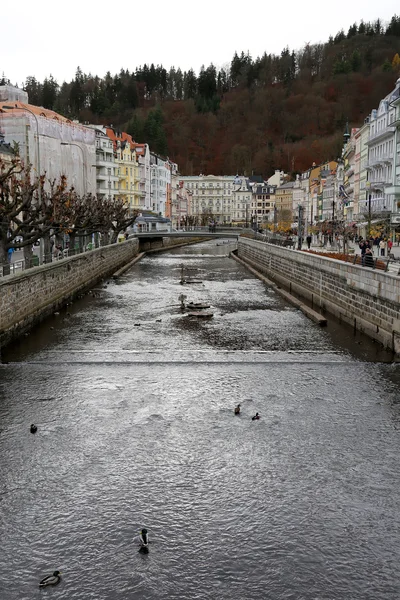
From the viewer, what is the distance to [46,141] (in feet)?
163

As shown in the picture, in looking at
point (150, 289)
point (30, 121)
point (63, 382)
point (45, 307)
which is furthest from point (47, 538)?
point (30, 121)

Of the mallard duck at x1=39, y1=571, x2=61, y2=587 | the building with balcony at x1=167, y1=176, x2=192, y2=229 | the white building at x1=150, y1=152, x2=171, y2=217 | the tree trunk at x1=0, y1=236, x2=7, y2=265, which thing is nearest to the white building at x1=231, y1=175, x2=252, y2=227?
the building with balcony at x1=167, y1=176, x2=192, y2=229

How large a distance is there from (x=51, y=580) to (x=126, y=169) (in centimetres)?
9589

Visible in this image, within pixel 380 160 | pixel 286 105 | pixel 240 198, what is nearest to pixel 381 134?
pixel 380 160

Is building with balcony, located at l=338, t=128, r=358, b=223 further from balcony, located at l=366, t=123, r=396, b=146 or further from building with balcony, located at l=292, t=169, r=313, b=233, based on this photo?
building with balcony, located at l=292, t=169, r=313, b=233

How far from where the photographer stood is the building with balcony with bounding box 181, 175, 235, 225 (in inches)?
7283

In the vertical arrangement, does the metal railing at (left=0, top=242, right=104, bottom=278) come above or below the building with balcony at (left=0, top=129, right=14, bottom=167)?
below

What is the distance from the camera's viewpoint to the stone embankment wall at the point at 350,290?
23141mm

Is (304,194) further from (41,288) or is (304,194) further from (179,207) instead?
(41,288)

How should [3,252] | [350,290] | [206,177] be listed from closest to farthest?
[3,252] → [350,290] → [206,177]

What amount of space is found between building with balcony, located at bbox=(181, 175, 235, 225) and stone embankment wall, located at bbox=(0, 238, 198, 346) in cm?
13725

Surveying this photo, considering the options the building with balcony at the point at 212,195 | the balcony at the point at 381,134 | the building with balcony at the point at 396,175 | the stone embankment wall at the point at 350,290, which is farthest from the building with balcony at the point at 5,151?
the building with balcony at the point at 212,195

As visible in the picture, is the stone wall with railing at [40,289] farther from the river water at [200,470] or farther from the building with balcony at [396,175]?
the building with balcony at [396,175]

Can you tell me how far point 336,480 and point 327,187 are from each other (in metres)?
109
